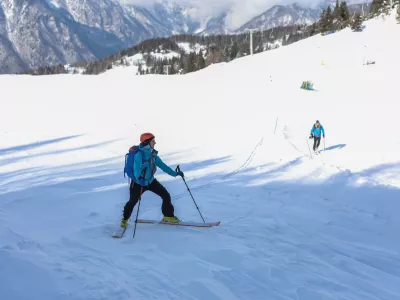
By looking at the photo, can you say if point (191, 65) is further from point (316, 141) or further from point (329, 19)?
point (316, 141)

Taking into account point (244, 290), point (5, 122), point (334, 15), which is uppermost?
point (334, 15)

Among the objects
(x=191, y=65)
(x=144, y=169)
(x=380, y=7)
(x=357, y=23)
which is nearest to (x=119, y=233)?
(x=144, y=169)

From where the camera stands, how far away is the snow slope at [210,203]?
4.79 metres

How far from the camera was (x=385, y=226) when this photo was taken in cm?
810

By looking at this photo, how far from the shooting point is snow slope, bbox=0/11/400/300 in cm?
479

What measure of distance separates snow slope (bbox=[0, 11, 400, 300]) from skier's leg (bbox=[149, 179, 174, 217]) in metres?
0.37

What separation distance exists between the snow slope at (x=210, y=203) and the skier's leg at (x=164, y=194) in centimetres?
37

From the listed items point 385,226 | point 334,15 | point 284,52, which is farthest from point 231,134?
point 334,15

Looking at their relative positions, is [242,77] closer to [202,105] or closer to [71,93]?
[202,105]

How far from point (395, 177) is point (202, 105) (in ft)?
68.6

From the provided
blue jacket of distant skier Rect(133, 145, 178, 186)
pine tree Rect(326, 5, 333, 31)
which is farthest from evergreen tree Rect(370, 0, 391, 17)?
blue jacket of distant skier Rect(133, 145, 178, 186)

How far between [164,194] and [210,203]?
266 cm

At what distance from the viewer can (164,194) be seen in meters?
7.01

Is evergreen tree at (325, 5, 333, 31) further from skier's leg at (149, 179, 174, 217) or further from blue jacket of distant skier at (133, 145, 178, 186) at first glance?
blue jacket of distant skier at (133, 145, 178, 186)
